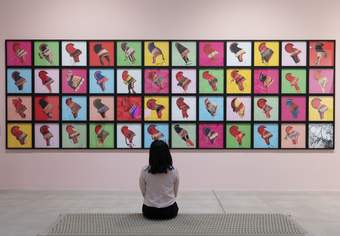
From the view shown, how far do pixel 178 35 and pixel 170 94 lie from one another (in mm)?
1046

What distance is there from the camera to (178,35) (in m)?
8.17

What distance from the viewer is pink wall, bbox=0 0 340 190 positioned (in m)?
8.16

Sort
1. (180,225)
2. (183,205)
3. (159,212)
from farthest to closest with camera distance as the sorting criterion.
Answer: (183,205), (159,212), (180,225)

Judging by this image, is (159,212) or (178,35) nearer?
(159,212)

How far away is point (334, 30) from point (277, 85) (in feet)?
4.54

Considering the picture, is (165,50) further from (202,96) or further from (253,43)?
(253,43)

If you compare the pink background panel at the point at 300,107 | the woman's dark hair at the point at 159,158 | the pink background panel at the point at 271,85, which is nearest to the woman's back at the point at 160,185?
the woman's dark hair at the point at 159,158

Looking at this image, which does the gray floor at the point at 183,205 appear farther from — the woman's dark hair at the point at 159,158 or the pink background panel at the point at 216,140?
the woman's dark hair at the point at 159,158

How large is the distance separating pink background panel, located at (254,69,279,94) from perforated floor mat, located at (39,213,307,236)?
9.08 feet

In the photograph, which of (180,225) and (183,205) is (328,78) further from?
(180,225)

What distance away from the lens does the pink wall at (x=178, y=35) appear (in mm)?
8164

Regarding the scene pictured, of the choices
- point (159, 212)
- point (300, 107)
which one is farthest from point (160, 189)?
point (300, 107)

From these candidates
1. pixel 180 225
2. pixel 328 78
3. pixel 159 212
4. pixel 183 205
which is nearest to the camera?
pixel 180 225

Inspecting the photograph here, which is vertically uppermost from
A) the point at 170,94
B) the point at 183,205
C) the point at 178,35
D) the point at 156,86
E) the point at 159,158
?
the point at 178,35
